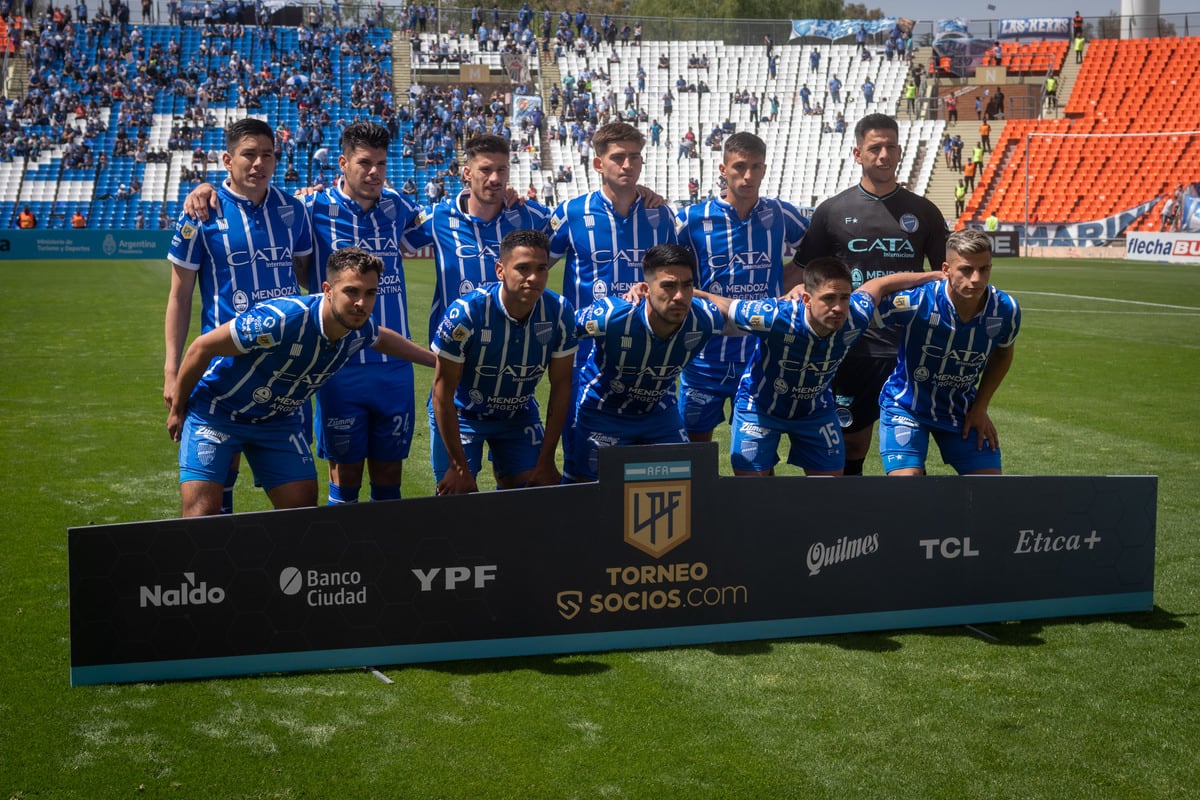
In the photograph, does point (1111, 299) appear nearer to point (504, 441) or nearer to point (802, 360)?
point (802, 360)

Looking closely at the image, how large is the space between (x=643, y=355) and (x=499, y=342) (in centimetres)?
72

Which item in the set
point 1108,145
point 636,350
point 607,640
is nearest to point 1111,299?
point 636,350

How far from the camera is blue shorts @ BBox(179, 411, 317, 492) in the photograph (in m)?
5.21

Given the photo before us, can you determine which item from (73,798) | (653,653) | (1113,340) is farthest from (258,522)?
(1113,340)

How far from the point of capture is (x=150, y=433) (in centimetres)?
992

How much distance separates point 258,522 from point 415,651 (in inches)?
33.5

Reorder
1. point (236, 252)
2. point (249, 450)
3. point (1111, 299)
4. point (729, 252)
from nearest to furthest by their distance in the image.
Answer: point (249, 450)
point (236, 252)
point (729, 252)
point (1111, 299)

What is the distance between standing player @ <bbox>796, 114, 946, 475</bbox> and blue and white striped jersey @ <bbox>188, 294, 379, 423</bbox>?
9.34 ft

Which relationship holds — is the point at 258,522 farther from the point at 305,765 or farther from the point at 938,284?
the point at 938,284

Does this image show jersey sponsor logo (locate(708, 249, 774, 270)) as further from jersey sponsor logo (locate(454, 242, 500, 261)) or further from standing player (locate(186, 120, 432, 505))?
standing player (locate(186, 120, 432, 505))

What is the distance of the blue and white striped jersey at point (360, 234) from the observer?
612cm

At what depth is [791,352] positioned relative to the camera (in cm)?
591

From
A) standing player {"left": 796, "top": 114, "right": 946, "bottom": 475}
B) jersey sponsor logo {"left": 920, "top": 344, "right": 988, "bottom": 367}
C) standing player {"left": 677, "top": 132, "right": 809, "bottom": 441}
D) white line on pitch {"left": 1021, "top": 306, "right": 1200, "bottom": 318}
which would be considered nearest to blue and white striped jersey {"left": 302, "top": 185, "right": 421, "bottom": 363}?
standing player {"left": 677, "top": 132, "right": 809, "bottom": 441}

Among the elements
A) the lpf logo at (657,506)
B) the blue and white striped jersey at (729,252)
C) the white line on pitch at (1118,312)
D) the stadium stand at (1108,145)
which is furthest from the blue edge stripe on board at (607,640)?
the stadium stand at (1108,145)
